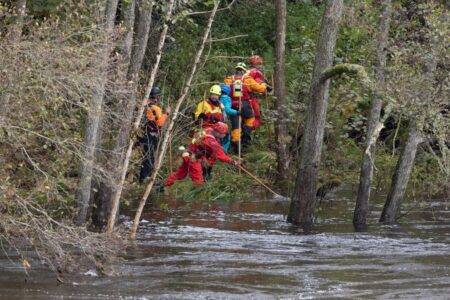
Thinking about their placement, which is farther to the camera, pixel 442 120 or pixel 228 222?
pixel 228 222

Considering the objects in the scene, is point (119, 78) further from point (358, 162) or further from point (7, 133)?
point (358, 162)

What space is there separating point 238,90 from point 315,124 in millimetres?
5195

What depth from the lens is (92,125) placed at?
17.0m

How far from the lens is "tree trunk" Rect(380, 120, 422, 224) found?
19.5 meters

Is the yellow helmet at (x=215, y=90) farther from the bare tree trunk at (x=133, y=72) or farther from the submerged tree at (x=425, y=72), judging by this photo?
the submerged tree at (x=425, y=72)

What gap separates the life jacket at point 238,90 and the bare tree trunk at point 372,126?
16.0 feet

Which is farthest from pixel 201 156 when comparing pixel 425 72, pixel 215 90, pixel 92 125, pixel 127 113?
pixel 425 72

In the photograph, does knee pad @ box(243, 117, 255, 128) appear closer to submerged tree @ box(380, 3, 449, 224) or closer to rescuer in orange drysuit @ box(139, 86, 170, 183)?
rescuer in orange drysuit @ box(139, 86, 170, 183)

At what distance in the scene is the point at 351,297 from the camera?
42.9ft

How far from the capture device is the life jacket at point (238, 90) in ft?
78.3

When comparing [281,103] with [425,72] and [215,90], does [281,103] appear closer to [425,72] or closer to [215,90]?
[215,90]

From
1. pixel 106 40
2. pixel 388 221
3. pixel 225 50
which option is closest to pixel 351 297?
pixel 106 40

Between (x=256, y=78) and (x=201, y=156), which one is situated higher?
(x=256, y=78)

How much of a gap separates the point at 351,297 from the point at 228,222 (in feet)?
24.3
